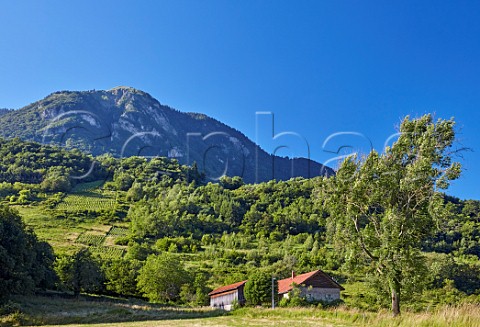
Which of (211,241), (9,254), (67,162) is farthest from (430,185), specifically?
(67,162)

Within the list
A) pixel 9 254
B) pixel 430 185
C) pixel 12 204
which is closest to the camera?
pixel 430 185

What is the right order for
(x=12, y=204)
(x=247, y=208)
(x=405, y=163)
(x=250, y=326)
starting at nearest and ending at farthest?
(x=250, y=326), (x=405, y=163), (x=12, y=204), (x=247, y=208)

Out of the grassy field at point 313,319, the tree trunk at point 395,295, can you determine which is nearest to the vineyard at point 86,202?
the grassy field at point 313,319

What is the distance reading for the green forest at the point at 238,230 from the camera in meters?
20.6

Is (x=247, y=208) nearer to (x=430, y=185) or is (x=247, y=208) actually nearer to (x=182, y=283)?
(x=182, y=283)

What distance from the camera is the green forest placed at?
2062 centimetres

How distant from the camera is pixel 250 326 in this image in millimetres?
18453

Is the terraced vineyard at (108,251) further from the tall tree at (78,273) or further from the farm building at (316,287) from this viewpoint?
the farm building at (316,287)

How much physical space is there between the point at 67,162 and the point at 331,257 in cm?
12560

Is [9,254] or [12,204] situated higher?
[12,204]

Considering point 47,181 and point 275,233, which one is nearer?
point 275,233

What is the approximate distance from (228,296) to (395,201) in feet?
142

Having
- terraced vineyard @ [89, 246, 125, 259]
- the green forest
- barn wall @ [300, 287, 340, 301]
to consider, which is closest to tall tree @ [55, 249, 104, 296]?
the green forest

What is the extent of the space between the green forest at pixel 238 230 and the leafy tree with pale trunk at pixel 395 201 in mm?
63
